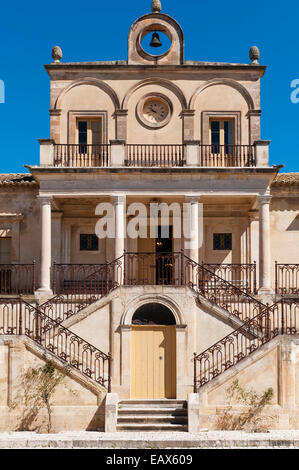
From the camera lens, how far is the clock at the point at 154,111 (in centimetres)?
2702

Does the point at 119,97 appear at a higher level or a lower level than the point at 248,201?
higher

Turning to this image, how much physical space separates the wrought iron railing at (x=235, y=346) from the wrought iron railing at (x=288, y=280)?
4273 millimetres

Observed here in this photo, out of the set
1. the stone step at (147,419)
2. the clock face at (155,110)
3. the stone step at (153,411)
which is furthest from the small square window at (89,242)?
the stone step at (147,419)

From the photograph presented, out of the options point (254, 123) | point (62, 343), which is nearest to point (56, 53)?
point (254, 123)

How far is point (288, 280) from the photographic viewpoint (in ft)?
88.3

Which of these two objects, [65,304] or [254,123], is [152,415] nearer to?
[65,304]

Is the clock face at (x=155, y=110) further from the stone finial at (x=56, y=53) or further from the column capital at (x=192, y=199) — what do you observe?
the column capital at (x=192, y=199)

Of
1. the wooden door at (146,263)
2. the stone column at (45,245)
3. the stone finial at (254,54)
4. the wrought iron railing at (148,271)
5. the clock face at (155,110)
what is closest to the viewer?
the stone column at (45,245)

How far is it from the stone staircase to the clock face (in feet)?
37.0

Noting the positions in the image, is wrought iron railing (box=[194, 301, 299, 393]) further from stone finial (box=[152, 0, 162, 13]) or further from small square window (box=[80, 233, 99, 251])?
stone finial (box=[152, 0, 162, 13])

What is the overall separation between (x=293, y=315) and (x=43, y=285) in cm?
831

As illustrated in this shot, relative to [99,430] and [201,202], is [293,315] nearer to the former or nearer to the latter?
[201,202]

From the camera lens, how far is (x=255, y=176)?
25.0 m

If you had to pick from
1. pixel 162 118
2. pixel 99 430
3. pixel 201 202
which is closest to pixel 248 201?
pixel 201 202
